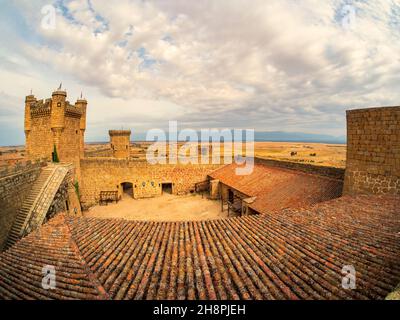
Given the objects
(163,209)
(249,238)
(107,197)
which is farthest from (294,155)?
(249,238)

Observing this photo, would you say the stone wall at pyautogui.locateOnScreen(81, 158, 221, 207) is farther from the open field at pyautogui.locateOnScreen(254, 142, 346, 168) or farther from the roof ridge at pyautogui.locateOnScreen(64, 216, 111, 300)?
the roof ridge at pyautogui.locateOnScreen(64, 216, 111, 300)

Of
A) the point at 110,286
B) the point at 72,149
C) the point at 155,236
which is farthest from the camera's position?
the point at 72,149

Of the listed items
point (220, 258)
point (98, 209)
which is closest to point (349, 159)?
point (220, 258)

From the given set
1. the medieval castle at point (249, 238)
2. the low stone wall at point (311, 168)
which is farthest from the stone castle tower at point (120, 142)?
the low stone wall at point (311, 168)

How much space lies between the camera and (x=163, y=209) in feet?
61.4

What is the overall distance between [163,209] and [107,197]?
21.4 feet

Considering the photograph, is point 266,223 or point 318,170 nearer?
point 266,223

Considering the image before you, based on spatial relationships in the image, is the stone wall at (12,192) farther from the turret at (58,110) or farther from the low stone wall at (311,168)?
the low stone wall at (311,168)

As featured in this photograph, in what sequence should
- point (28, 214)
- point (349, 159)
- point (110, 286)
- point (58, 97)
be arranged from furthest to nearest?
point (58, 97), point (28, 214), point (349, 159), point (110, 286)

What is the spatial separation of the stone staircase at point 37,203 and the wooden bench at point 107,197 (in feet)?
25.7

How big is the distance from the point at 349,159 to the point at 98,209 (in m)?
20.0

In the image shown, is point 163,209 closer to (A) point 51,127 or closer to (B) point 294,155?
(A) point 51,127

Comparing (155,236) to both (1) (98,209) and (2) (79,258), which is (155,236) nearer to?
(2) (79,258)

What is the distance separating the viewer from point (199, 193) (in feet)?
74.9
